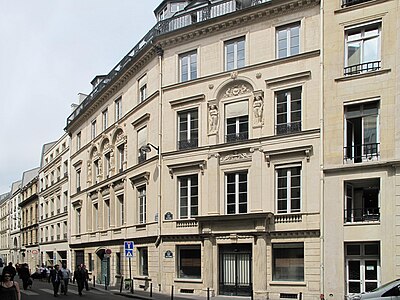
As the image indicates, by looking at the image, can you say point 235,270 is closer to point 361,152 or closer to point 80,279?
point 80,279

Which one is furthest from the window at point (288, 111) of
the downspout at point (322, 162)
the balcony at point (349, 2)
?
the balcony at point (349, 2)

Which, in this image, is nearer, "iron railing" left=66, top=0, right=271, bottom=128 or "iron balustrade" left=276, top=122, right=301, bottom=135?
"iron balustrade" left=276, top=122, right=301, bottom=135

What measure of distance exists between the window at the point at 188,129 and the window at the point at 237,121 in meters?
1.96

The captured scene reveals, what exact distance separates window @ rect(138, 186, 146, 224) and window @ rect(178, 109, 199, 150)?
198 inches

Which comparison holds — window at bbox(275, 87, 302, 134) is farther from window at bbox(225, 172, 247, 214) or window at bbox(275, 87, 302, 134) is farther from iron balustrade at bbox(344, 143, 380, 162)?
window at bbox(225, 172, 247, 214)

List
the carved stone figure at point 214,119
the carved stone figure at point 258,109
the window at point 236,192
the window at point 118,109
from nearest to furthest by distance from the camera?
the carved stone figure at point 258,109 → the window at point 236,192 → the carved stone figure at point 214,119 → the window at point 118,109

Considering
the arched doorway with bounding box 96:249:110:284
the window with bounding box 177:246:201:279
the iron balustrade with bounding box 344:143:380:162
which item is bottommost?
the arched doorway with bounding box 96:249:110:284

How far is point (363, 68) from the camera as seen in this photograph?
2394 cm

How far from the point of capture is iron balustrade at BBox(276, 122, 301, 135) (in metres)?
26.0

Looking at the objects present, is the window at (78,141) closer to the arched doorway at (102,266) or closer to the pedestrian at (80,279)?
the arched doorway at (102,266)

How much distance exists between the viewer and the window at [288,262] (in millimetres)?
25469

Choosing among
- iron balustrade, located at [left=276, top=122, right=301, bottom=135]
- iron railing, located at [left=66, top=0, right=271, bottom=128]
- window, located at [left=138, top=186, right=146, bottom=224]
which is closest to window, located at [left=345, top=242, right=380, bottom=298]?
iron balustrade, located at [left=276, top=122, right=301, bottom=135]

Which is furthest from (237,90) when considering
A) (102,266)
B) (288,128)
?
(102,266)

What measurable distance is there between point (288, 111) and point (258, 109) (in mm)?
1432
